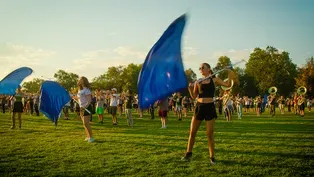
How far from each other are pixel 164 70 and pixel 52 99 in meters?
8.90

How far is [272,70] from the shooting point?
273 feet

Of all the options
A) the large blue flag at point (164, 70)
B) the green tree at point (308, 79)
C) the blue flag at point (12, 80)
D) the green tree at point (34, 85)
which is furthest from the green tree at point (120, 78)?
the large blue flag at point (164, 70)

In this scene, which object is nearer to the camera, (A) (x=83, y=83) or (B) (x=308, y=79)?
(A) (x=83, y=83)

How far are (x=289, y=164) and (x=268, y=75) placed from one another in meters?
80.5

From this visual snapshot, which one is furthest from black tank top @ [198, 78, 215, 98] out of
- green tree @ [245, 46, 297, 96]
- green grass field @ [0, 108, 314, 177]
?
green tree @ [245, 46, 297, 96]

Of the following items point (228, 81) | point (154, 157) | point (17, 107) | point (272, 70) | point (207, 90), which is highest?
point (272, 70)

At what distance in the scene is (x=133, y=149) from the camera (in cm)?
941

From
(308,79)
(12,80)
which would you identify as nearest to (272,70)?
(308,79)

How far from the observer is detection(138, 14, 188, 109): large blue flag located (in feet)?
21.8

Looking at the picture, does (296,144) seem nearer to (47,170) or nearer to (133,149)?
(133,149)

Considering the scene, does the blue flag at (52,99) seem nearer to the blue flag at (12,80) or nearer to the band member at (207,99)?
the blue flag at (12,80)

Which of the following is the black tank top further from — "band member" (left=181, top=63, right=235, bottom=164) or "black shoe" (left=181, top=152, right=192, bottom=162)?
"black shoe" (left=181, top=152, right=192, bottom=162)

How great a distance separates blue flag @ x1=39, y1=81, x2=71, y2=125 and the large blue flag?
8.44m

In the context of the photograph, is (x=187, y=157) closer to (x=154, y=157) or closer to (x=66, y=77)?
(x=154, y=157)
